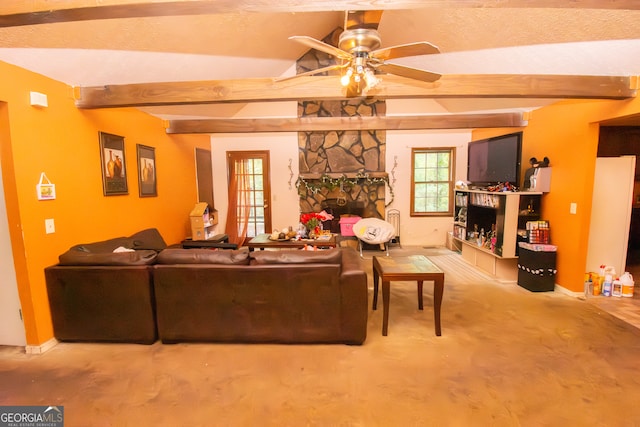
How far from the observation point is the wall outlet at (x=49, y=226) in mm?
2430

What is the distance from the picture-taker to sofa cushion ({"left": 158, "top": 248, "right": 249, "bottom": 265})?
242cm

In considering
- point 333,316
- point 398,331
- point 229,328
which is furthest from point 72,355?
point 398,331

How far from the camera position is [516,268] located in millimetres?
A: 3930

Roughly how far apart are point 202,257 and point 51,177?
4.85ft

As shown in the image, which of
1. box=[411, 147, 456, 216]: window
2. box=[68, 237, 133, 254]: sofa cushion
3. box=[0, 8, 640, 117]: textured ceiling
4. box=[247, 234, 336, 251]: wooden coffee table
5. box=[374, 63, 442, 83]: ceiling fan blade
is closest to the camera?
box=[374, 63, 442, 83]: ceiling fan blade

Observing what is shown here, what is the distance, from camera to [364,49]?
181cm

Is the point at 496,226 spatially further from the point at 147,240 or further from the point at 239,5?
the point at 147,240

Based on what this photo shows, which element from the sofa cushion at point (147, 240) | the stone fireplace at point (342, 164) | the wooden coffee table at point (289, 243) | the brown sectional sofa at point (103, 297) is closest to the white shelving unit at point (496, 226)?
the stone fireplace at point (342, 164)

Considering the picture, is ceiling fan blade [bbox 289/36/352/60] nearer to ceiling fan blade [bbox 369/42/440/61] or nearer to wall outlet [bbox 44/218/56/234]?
ceiling fan blade [bbox 369/42/440/61]

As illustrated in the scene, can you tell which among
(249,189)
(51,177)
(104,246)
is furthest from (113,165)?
(249,189)

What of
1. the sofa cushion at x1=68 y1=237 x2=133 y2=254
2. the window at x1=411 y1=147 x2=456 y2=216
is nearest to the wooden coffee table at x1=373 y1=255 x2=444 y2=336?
the sofa cushion at x1=68 y1=237 x2=133 y2=254

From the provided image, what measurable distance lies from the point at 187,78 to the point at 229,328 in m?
2.78

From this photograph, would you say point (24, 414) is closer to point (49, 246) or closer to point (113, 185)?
point (49, 246)

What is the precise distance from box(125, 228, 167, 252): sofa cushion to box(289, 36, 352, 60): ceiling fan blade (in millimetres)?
2886
